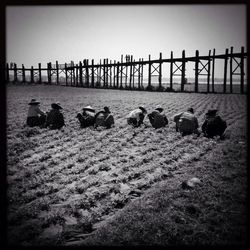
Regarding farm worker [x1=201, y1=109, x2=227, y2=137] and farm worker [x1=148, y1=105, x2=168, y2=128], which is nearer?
farm worker [x1=201, y1=109, x2=227, y2=137]

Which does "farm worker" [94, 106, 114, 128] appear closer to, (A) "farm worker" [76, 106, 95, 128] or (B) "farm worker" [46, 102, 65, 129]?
(A) "farm worker" [76, 106, 95, 128]

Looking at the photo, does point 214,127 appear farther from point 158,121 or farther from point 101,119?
point 101,119

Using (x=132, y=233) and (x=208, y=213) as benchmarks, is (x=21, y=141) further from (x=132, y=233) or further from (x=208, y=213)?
(x=208, y=213)

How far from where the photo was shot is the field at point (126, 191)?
368 cm

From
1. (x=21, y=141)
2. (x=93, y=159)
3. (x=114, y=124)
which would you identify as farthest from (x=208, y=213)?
(x=114, y=124)

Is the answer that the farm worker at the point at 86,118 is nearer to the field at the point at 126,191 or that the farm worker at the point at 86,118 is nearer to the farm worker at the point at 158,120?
the field at the point at 126,191

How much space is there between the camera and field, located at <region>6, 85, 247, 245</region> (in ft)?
12.1

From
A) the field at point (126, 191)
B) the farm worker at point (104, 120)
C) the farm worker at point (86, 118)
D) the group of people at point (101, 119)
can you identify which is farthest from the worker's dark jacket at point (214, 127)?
the farm worker at point (86, 118)

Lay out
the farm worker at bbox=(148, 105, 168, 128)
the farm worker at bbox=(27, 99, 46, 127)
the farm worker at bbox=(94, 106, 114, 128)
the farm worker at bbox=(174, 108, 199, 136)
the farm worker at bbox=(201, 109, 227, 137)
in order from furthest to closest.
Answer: the farm worker at bbox=(94, 106, 114, 128)
the farm worker at bbox=(27, 99, 46, 127)
the farm worker at bbox=(148, 105, 168, 128)
the farm worker at bbox=(174, 108, 199, 136)
the farm worker at bbox=(201, 109, 227, 137)

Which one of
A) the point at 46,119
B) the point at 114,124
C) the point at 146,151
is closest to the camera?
the point at 146,151

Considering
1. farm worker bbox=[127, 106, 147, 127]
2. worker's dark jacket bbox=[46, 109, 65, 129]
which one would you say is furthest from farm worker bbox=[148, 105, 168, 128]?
worker's dark jacket bbox=[46, 109, 65, 129]

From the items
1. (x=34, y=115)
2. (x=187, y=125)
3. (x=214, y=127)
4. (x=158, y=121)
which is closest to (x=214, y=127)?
(x=214, y=127)

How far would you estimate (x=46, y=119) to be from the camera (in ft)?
34.1

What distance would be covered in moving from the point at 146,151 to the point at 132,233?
3.82m
